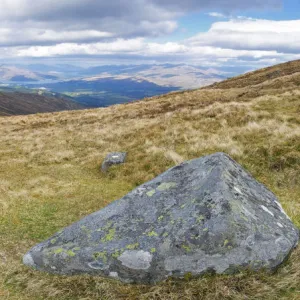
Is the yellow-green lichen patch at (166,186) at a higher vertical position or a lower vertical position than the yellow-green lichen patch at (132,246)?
higher

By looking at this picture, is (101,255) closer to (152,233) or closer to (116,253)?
(116,253)

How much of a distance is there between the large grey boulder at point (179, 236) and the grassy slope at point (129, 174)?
12.5 inches

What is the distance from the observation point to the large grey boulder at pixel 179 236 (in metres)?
7.49

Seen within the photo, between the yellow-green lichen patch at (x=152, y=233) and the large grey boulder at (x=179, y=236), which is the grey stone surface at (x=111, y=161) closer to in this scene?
the large grey boulder at (x=179, y=236)

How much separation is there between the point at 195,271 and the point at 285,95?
30.2 meters

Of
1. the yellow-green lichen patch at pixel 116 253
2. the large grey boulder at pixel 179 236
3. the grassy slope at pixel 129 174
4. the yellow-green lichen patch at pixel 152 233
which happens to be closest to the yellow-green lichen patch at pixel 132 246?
the large grey boulder at pixel 179 236

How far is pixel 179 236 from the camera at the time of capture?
783 centimetres

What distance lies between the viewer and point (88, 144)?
92.0 ft

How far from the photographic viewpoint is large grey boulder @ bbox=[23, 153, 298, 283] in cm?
749

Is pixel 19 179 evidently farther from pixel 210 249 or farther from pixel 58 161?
pixel 210 249

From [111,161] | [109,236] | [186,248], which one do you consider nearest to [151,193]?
[109,236]

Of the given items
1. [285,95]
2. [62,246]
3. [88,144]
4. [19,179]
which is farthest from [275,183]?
[285,95]

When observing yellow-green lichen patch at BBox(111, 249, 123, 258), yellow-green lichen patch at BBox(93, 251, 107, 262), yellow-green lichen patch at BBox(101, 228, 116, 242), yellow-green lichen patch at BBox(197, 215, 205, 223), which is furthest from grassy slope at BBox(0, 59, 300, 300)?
yellow-green lichen patch at BBox(197, 215, 205, 223)

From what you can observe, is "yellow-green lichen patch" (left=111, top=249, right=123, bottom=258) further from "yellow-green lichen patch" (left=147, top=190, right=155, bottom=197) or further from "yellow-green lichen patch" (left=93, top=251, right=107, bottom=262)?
"yellow-green lichen patch" (left=147, top=190, right=155, bottom=197)
